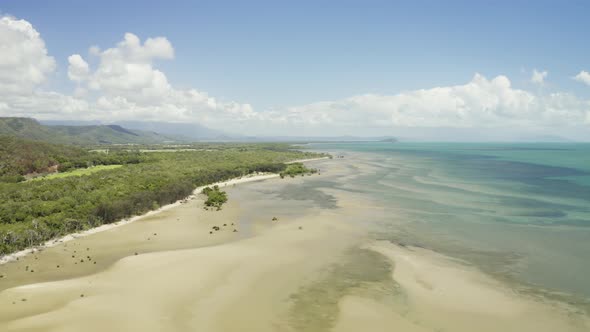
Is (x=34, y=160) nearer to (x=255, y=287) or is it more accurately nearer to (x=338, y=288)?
(x=255, y=287)

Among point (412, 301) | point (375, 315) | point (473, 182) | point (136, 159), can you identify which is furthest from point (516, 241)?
point (136, 159)

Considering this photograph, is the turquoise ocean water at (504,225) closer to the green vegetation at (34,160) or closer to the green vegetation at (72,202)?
the green vegetation at (72,202)

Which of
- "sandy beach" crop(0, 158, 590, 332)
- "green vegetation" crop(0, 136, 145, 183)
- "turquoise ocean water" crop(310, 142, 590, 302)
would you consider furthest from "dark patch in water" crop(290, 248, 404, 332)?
"green vegetation" crop(0, 136, 145, 183)

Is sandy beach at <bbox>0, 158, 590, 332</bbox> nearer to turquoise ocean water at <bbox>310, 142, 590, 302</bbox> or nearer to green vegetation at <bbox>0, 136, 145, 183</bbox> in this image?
turquoise ocean water at <bbox>310, 142, 590, 302</bbox>

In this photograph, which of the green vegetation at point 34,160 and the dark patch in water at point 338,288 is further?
the green vegetation at point 34,160

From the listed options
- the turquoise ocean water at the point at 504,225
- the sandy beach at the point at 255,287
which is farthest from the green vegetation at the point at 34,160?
the turquoise ocean water at the point at 504,225

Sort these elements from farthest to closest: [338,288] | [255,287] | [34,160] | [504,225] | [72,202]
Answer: [34,160]
[504,225]
[72,202]
[255,287]
[338,288]

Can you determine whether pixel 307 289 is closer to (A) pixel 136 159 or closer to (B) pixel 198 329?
(B) pixel 198 329

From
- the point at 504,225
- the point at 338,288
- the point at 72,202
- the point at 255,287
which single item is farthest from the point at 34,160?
the point at 504,225
